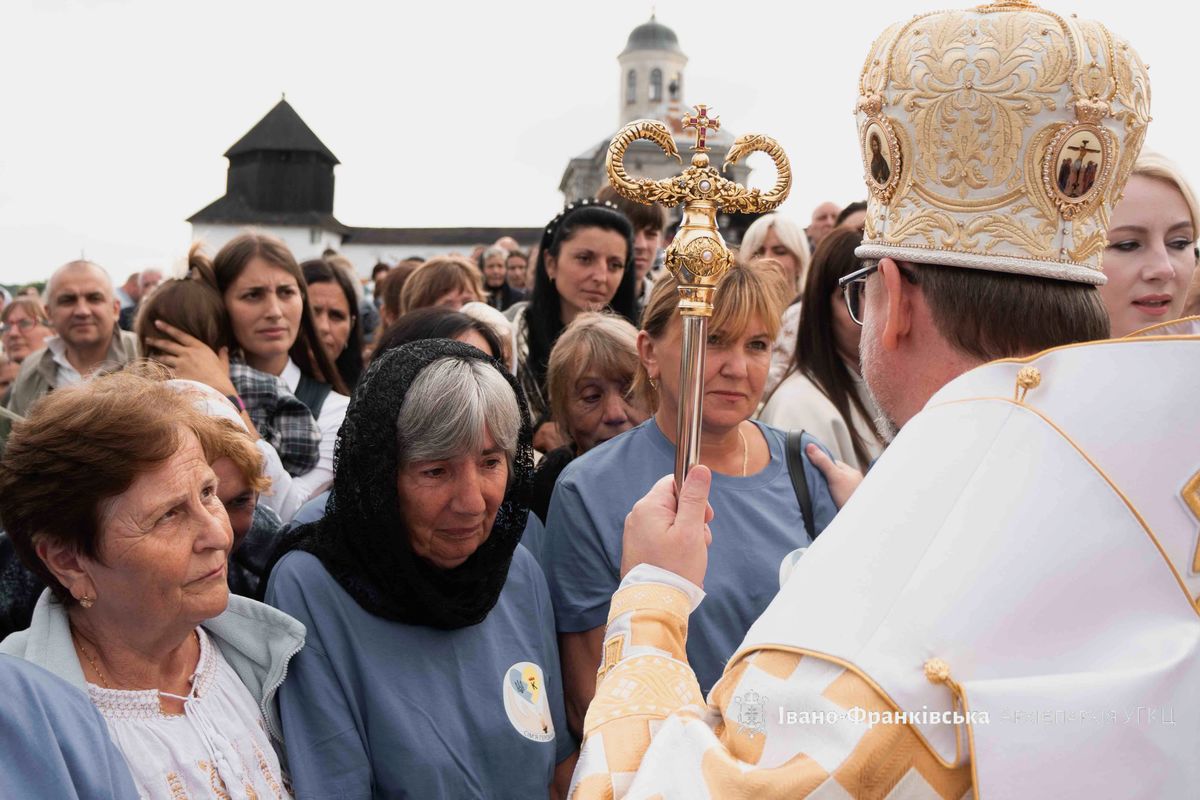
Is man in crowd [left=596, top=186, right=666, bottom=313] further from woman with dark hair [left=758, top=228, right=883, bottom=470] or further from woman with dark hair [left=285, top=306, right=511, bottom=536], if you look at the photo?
woman with dark hair [left=285, top=306, right=511, bottom=536]

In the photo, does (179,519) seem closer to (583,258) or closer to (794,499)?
(794,499)

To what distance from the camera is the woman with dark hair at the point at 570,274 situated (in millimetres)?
6020

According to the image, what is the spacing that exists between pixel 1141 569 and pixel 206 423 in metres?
2.20

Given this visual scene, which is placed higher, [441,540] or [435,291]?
[435,291]

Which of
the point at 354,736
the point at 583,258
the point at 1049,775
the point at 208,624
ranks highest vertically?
the point at 583,258

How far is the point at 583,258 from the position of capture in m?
6.03

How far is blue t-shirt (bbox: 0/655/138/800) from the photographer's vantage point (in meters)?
2.28

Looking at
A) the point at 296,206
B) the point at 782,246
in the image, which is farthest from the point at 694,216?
the point at 296,206

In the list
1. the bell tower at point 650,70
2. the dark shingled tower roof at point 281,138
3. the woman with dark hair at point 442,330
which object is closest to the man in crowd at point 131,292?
the woman with dark hair at point 442,330

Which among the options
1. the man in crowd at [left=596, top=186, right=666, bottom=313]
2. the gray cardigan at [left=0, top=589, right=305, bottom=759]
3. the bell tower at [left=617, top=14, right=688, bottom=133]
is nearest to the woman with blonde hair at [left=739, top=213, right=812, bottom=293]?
the man in crowd at [left=596, top=186, right=666, bottom=313]

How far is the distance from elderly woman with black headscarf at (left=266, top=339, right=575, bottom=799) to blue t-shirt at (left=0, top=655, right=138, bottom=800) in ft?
1.73

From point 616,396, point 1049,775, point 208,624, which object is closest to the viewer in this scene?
point 1049,775

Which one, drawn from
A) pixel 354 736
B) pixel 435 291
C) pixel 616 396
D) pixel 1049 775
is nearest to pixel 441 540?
pixel 354 736

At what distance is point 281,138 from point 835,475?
5779 centimetres
